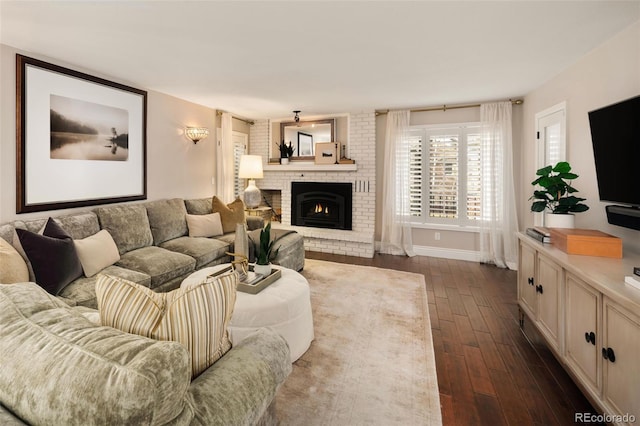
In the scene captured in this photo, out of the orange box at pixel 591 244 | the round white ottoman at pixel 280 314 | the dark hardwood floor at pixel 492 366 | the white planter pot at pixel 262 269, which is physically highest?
the orange box at pixel 591 244

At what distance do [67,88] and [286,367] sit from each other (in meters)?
3.49

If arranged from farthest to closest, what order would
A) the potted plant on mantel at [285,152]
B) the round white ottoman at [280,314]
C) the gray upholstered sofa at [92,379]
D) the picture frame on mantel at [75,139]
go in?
1. the potted plant on mantel at [285,152]
2. the picture frame on mantel at [75,139]
3. the round white ottoman at [280,314]
4. the gray upholstered sofa at [92,379]

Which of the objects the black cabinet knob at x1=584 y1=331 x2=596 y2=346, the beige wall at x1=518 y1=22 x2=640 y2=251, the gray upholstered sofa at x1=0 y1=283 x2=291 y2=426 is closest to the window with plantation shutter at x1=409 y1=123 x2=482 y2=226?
the beige wall at x1=518 y1=22 x2=640 y2=251

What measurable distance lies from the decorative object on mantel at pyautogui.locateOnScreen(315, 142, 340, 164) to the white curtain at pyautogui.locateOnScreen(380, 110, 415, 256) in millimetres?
846

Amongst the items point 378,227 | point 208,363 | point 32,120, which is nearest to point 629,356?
point 208,363

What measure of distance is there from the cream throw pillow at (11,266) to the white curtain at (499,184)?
5.22 meters

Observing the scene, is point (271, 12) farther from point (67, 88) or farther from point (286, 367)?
point (67, 88)

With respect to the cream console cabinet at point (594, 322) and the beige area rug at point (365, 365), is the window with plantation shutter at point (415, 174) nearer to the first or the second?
the beige area rug at point (365, 365)

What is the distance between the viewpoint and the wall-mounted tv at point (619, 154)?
193cm

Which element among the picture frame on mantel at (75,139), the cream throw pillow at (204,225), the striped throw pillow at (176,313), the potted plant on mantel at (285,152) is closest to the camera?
the striped throw pillow at (176,313)

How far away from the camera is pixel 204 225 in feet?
13.3

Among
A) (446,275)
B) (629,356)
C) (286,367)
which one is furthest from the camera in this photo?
(446,275)

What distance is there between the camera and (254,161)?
530 cm

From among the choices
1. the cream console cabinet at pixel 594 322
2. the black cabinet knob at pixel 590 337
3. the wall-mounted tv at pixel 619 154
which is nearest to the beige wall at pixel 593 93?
the wall-mounted tv at pixel 619 154
